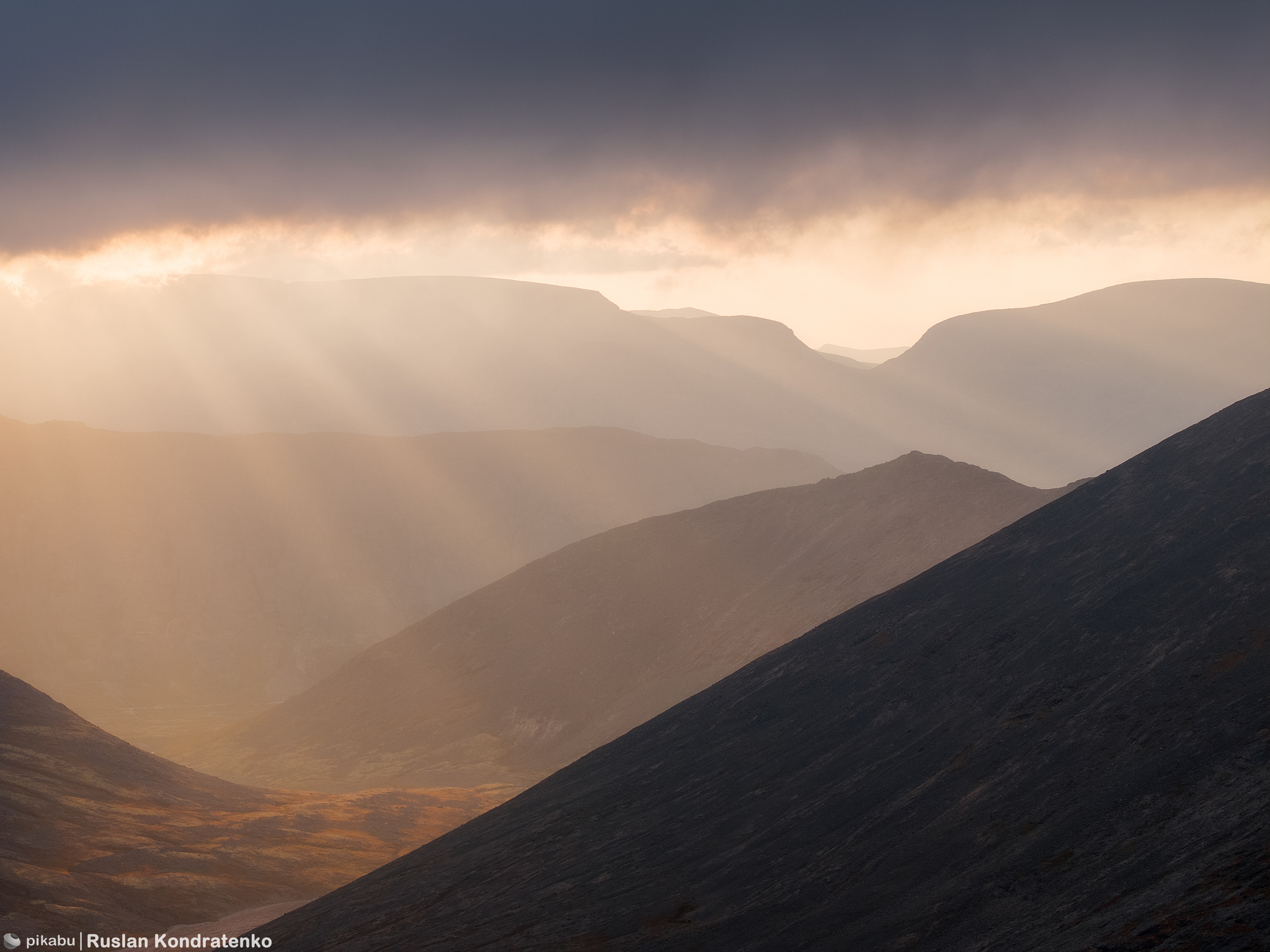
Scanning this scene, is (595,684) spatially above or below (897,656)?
above

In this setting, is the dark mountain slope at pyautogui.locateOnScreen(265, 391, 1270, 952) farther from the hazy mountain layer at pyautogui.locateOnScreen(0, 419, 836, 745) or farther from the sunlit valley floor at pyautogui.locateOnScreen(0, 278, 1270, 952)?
the hazy mountain layer at pyautogui.locateOnScreen(0, 419, 836, 745)

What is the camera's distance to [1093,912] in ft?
33.1

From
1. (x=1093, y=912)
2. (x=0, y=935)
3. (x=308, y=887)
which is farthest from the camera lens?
(x=308, y=887)

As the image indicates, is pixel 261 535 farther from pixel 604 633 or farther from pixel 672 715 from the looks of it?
pixel 672 715

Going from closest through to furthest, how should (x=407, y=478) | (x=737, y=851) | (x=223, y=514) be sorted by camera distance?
(x=737, y=851)
(x=223, y=514)
(x=407, y=478)

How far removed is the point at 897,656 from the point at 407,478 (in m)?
91.9

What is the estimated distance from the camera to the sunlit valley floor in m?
12.7

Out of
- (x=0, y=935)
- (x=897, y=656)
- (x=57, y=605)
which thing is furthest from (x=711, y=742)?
(x=57, y=605)

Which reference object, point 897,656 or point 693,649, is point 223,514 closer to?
point 693,649

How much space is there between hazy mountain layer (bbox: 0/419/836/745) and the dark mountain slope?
162 ft

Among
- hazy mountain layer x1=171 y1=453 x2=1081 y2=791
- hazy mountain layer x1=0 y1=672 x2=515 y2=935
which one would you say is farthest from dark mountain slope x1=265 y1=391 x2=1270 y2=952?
hazy mountain layer x1=171 y1=453 x2=1081 y2=791

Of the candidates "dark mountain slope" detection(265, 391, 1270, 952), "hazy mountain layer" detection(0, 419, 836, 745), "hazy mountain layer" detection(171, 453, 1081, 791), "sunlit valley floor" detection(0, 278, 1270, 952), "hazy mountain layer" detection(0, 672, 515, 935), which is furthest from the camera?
"hazy mountain layer" detection(0, 419, 836, 745)

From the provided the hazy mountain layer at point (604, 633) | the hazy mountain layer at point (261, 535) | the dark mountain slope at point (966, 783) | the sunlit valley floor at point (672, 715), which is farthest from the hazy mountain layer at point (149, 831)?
the hazy mountain layer at point (261, 535)

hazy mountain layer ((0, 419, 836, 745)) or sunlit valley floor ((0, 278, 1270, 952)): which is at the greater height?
hazy mountain layer ((0, 419, 836, 745))
